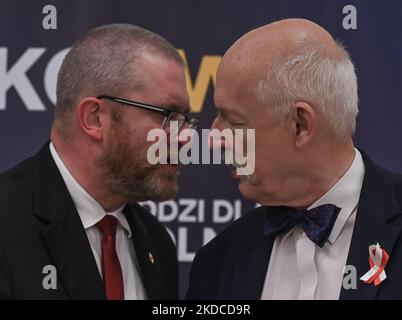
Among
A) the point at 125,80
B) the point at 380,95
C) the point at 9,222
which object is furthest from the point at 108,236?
the point at 380,95

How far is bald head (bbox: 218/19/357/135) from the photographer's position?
261 cm

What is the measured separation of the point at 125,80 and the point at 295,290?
919 mm

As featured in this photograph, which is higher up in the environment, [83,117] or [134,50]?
[134,50]

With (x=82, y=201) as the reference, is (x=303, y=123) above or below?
above

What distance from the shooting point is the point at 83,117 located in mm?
2926

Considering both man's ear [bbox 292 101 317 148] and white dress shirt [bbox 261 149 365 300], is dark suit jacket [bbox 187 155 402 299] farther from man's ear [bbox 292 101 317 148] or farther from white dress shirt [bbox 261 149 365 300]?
man's ear [bbox 292 101 317 148]

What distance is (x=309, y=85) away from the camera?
2.61 meters

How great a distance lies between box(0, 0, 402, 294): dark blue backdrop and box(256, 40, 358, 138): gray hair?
1.13 m

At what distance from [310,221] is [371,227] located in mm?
194

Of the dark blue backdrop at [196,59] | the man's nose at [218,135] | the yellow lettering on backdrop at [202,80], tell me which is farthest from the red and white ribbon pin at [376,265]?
the yellow lettering on backdrop at [202,80]

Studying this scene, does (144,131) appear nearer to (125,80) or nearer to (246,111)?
(125,80)

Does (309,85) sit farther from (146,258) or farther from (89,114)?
(146,258)

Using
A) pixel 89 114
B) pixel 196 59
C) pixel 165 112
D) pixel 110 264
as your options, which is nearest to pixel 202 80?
pixel 196 59

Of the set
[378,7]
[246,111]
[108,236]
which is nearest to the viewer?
[246,111]
